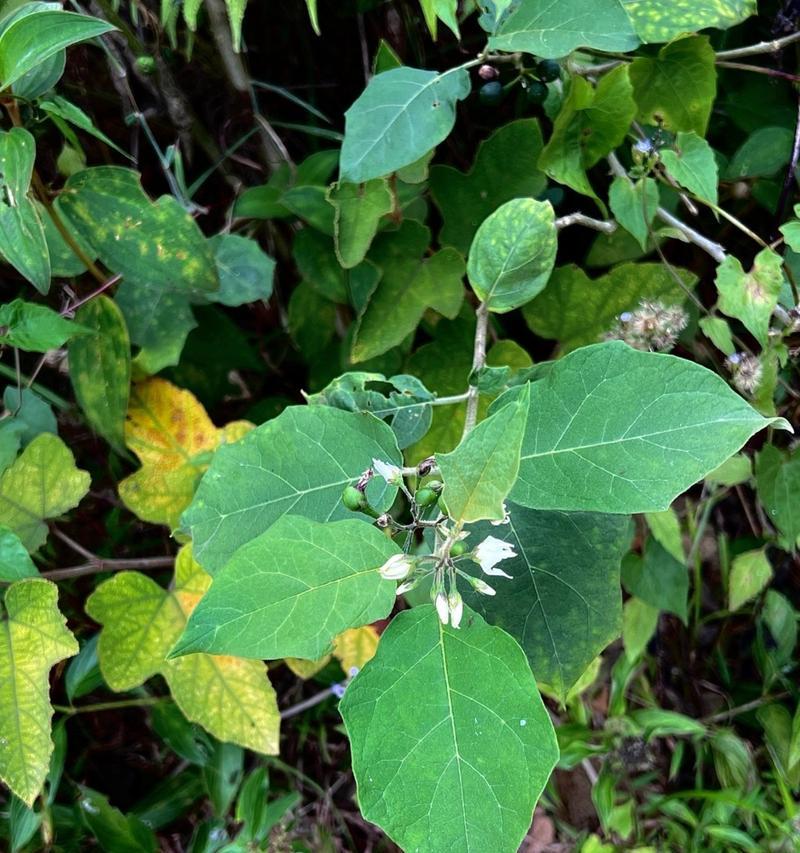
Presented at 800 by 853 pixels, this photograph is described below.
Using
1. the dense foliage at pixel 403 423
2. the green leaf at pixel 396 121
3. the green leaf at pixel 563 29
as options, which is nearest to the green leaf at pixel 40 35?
the dense foliage at pixel 403 423

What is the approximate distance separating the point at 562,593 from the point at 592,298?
0.48 m

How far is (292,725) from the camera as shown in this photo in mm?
1429

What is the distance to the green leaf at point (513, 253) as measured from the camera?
2.36 ft

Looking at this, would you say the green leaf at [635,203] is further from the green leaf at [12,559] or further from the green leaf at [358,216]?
the green leaf at [12,559]

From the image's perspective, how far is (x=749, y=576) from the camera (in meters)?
1.12

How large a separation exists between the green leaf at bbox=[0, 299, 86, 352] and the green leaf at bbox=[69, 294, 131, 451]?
0.18ft

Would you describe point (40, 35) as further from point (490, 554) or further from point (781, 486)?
point (781, 486)

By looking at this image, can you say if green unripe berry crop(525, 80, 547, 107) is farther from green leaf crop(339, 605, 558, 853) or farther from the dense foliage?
green leaf crop(339, 605, 558, 853)

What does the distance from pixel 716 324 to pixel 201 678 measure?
2.66ft

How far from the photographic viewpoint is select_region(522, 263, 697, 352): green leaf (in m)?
0.98

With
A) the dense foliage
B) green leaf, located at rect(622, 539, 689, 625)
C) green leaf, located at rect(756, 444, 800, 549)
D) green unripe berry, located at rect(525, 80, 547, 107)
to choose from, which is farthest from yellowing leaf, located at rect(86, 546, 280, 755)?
green unripe berry, located at rect(525, 80, 547, 107)

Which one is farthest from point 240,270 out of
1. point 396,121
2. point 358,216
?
point 396,121

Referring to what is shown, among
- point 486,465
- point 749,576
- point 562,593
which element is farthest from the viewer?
point 749,576

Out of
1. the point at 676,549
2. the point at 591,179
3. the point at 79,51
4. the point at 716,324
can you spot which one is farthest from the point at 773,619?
the point at 79,51
